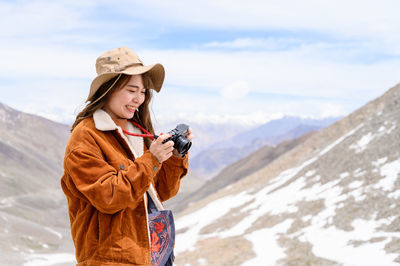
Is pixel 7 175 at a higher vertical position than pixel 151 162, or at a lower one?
lower

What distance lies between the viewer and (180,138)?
4.42m

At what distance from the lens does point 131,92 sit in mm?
4445

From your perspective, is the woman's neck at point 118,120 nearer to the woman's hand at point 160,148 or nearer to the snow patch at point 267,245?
the woman's hand at point 160,148

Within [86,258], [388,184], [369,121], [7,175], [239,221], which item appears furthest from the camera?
[7,175]

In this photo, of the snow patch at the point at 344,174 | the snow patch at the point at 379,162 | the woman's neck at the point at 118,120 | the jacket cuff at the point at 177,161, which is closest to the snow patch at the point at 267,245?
the snow patch at the point at 344,174

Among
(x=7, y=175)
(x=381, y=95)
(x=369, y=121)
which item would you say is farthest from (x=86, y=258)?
(x=7, y=175)

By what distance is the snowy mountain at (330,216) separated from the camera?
1955 centimetres

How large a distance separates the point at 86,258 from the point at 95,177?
0.88m

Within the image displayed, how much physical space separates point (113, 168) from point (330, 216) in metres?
24.5

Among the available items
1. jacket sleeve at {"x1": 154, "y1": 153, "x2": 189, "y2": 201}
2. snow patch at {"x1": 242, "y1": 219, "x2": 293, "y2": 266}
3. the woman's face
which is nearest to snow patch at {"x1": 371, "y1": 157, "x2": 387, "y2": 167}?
snow patch at {"x1": 242, "y1": 219, "x2": 293, "y2": 266}

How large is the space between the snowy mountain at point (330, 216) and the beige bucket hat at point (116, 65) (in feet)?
43.8

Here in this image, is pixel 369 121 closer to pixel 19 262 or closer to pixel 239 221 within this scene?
pixel 239 221

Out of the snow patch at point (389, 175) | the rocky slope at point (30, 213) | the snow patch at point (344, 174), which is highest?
the snow patch at point (389, 175)

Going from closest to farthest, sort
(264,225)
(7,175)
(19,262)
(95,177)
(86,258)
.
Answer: (95,177), (86,258), (264,225), (19,262), (7,175)
